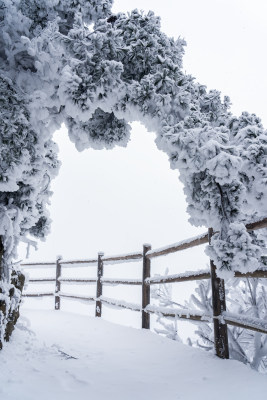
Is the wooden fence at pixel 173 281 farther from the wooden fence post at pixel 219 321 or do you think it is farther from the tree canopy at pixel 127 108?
the tree canopy at pixel 127 108

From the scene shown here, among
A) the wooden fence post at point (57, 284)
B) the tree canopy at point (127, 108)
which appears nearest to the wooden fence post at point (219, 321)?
the tree canopy at point (127, 108)

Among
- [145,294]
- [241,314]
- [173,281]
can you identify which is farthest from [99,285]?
[241,314]

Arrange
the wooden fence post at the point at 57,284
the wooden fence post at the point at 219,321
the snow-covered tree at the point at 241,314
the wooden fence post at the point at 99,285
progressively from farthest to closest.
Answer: the wooden fence post at the point at 57,284 → the wooden fence post at the point at 99,285 → the snow-covered tree at the point at 241,314 → the wooden fence post at the point at 219,321

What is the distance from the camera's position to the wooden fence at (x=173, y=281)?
3.05 m

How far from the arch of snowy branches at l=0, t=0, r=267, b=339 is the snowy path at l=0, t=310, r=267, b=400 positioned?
0.64m

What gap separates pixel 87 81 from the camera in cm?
281

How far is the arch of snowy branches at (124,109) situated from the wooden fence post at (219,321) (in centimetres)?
105

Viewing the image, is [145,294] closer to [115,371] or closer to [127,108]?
[115,371]

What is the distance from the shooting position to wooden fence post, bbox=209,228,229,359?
3.32 metres

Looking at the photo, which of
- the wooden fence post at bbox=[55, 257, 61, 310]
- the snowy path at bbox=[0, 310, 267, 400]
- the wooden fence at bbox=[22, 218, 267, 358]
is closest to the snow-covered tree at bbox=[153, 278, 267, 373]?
the wooden fence at bbox=[22, 218, 267, 358]

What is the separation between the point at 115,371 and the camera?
120 inches

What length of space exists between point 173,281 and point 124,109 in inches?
97.3

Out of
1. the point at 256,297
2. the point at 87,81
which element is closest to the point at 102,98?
the point at 87,81

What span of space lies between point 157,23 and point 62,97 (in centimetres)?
127
